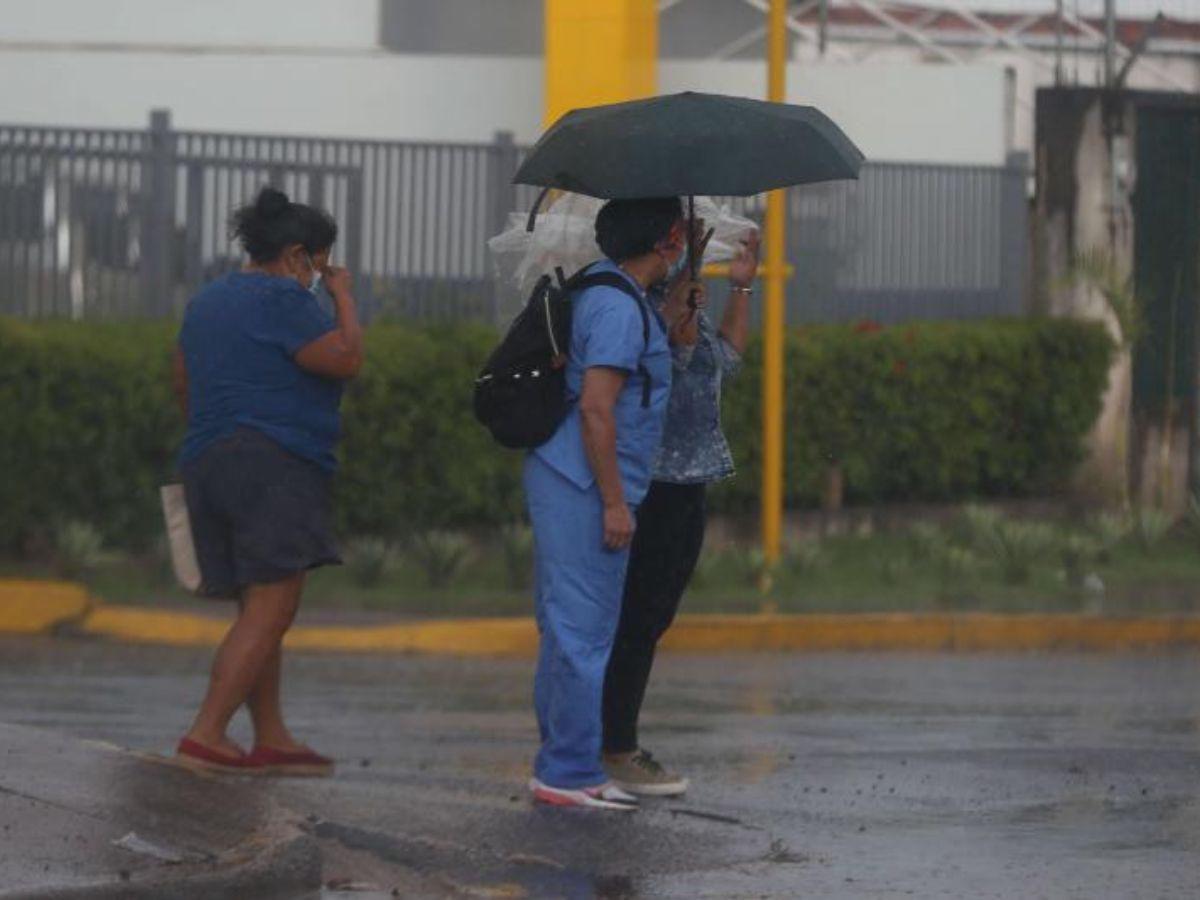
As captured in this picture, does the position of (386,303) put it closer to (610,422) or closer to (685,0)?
(610,422)

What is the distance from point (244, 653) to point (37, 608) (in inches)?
235

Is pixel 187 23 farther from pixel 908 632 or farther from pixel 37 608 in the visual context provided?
pixel 908 632

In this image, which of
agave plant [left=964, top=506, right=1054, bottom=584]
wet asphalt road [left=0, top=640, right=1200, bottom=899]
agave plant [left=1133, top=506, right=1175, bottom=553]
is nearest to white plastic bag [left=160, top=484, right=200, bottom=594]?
wet asphalt road [left=0, top=640, right=1200, bottom=899]

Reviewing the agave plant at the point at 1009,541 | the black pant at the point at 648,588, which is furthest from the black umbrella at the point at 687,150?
the agave plant at the point at 1009,541

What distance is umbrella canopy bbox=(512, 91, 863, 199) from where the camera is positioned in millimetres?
7855

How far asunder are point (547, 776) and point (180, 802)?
114 centimetres

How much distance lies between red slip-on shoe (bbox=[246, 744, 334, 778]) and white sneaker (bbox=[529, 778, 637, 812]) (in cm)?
97

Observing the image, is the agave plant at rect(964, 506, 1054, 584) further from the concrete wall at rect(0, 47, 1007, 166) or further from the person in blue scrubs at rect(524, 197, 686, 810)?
the concrete wall at rect(0, 47, 1007, 166)

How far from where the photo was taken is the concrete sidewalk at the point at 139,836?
247 inches

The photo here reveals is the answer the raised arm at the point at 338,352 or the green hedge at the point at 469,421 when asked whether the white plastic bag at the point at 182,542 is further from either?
the green hedge at the point at 469,421

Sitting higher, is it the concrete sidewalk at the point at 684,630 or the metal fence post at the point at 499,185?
the metal fence post at the point at 499,185

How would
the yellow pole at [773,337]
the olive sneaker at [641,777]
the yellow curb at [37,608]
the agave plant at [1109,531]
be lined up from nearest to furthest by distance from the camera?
1. the olive sneaker at [641,777]
2. the yellow curb at [37,608]
3. the yellow pole at [773,337]
4. the agave plant at [1109,531]

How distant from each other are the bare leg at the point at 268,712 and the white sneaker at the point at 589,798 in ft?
3.55

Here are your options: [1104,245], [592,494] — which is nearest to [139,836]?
[592,494]
